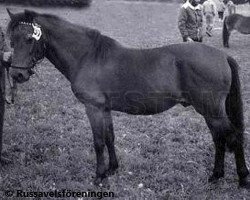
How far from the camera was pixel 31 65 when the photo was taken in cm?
507

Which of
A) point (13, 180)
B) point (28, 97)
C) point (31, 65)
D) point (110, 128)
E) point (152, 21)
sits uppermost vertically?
point (31, 65)

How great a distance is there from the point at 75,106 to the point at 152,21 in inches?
893

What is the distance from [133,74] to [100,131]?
92 centimetres

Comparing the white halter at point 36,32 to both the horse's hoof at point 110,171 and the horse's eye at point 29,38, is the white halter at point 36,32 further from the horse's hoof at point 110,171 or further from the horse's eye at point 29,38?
the horse's hoof at point 110,171

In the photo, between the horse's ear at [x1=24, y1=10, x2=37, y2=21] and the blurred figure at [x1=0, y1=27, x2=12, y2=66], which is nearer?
the horse's ear at [x1=24, y1=10, x2=37, y2=21]

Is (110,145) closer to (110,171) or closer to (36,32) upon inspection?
(110,171)

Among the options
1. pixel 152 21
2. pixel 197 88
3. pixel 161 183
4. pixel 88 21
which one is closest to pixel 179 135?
pixel 161 183

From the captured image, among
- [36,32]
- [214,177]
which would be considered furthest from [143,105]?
[36,32]

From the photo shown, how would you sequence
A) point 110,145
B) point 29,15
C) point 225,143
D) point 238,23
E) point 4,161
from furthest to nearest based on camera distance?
point 238,23, point 4,161, point 110,145, point 225,143, point 29,15

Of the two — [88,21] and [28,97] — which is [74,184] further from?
[88,21]

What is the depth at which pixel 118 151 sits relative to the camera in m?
6.50

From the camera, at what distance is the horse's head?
4.91 meters

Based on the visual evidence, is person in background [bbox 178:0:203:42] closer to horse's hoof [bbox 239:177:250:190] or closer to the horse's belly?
the horse's belly

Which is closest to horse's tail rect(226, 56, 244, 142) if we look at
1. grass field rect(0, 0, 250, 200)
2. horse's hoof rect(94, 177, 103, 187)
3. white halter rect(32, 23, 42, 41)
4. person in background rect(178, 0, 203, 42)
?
grass field rect(0, 0, 250, 200)
